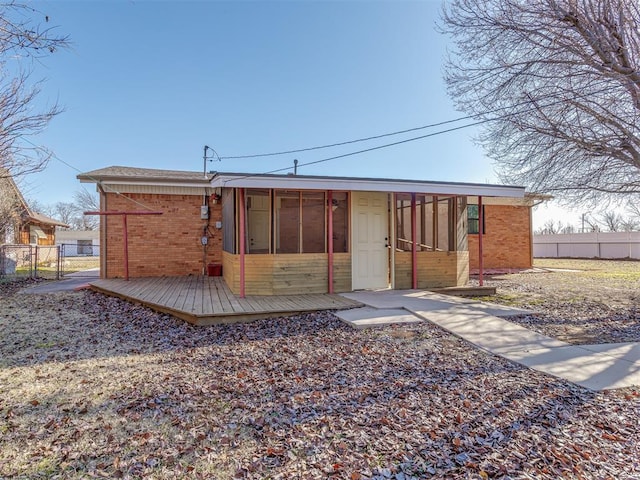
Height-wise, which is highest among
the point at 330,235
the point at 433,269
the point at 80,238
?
the point at 80,238

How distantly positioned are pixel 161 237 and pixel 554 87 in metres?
11.1

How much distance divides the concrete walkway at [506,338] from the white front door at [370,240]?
0.71 m

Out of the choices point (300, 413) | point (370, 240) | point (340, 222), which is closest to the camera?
point (300, 413)

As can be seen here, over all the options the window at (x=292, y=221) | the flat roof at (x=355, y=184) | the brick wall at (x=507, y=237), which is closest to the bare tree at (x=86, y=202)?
the window at (x=292, y=221)

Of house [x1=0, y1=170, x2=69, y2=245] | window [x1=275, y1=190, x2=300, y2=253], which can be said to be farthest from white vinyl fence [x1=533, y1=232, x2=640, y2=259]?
house [x1=0, y1=170, x2=69, y2=245]

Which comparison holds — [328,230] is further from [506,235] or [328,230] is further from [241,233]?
[506,235]

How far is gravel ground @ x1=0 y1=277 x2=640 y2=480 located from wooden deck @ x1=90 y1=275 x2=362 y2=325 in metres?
0.94

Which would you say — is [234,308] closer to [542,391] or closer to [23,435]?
[23,435]

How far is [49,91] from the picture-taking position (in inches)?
256

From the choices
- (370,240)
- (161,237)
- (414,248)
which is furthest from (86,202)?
(414,248)

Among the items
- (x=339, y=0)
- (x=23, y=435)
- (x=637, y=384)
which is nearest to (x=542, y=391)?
(x=637, y=384)

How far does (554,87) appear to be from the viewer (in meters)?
7.89

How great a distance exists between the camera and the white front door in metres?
8.13

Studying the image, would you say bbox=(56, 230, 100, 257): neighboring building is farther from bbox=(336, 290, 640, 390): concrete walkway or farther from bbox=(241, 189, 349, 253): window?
bbox=(336, 290, 640, 390): concrete walkway
